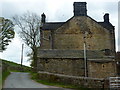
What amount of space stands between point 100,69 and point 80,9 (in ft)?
59.6

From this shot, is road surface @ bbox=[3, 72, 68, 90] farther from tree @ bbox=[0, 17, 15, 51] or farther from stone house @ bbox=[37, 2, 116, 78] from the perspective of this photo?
tree @ bbox=[0, 17, 15, 51]

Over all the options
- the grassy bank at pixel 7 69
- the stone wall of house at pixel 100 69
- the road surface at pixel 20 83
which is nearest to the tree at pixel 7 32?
the grassy bank at pixel 7 69

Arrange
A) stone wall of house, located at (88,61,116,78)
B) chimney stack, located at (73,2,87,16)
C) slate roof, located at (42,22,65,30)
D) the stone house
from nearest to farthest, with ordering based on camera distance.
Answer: stone wall of house, located at (88,61,116,78) → the stone house → chimney stack, located at (73,2,87,16) → slate roof, located at (42,22,65,30)

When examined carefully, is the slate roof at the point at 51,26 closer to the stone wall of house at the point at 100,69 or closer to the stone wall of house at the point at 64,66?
the stone wall of house at the point at 64,66

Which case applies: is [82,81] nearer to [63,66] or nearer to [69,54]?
[63,66]

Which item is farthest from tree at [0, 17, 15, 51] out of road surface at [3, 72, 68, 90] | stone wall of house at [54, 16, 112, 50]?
road surface at [3, 72, 68, 90]

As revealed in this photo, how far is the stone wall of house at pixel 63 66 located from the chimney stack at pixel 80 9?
50.5 ft

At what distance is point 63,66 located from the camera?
33.6 meters

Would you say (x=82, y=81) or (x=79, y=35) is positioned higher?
(x=79, y=35)

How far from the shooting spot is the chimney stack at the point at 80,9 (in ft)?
152

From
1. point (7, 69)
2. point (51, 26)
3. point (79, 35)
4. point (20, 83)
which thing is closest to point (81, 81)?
point (20, 83)

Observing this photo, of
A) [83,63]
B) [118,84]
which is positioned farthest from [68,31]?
[118,84]

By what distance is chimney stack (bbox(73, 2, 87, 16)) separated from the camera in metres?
46.4

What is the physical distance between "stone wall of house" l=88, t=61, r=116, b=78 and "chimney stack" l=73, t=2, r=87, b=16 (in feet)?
54.0
